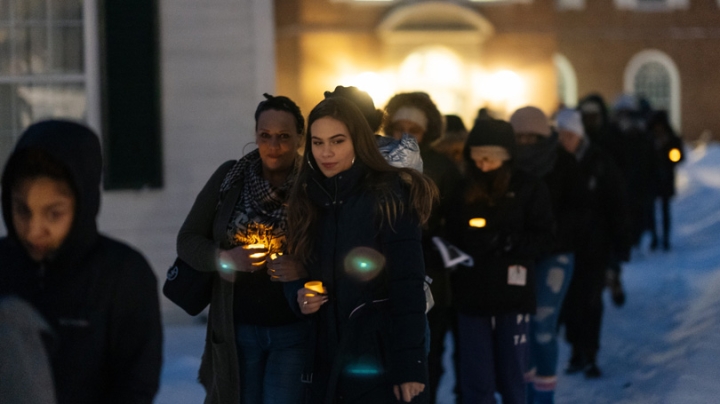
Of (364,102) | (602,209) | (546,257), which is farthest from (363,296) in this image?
(602,209)

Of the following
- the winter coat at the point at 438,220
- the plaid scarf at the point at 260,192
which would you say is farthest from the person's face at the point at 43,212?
the winter coat at the point at 438,220

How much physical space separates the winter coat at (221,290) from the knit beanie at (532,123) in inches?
108

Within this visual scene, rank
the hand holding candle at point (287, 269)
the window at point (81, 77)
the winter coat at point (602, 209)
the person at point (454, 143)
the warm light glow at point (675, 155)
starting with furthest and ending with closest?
1. the warm light glow at point (675, 155)
2. the window at point (81, 77)
3. the winter coat at point (602, 209)
4. the person at point (454, 143)
5. the hand holding candle at point (287, 269)

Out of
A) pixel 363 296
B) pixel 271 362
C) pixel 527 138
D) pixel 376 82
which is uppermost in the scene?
pixel 376 82

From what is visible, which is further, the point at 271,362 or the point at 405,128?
the point at 405,128

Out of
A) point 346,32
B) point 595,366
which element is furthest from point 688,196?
point 595,366

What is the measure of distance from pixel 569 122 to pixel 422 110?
2125 millimetres

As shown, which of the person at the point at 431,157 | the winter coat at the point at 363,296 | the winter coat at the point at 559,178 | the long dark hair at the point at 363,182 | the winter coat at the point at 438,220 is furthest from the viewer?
Answer: the winter coat at the point at 559,178

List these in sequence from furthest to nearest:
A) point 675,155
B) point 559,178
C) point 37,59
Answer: point 675,155
point 37,59
point 559,178

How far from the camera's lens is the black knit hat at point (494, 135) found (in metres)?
5.46

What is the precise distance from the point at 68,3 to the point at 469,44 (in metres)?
13.3

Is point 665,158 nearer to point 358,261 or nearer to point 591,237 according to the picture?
point 591,237

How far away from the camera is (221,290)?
4160 millimetres

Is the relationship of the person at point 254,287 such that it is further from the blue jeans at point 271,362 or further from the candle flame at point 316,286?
the candle flame at point 316,286
